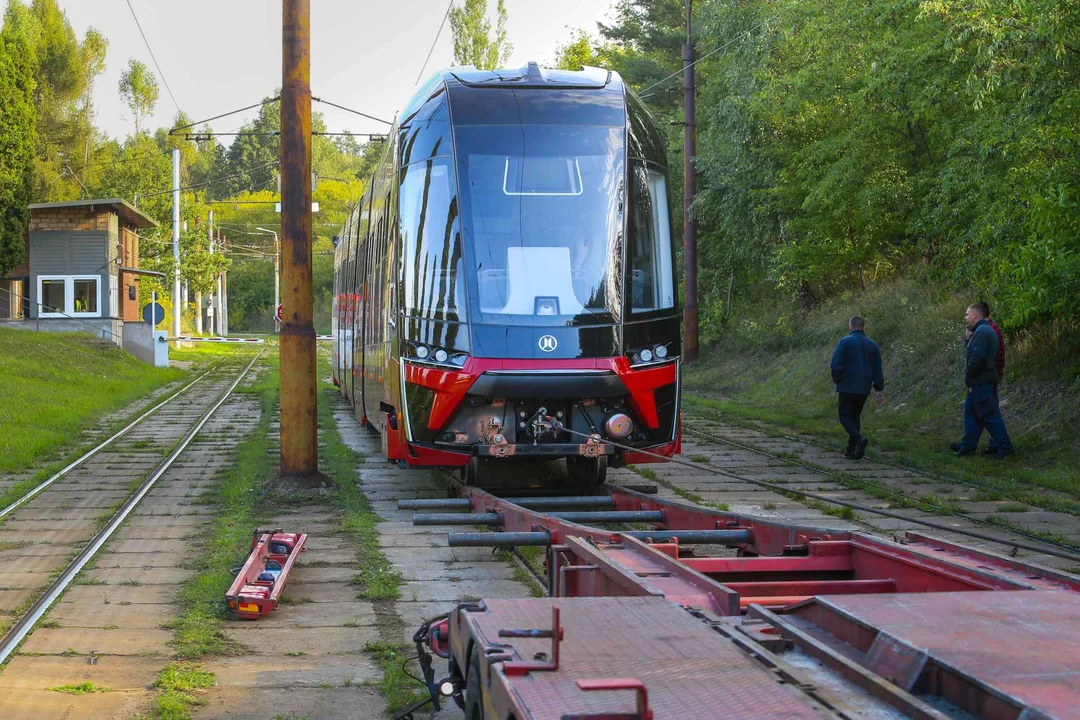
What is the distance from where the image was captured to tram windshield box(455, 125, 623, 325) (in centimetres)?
997

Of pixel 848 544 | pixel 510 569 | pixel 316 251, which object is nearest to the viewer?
pixel 848 544

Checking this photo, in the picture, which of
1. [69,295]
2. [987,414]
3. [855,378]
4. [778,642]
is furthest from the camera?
[69,295]

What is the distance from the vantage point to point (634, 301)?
10.3m

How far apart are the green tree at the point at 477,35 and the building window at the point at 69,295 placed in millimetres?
20856

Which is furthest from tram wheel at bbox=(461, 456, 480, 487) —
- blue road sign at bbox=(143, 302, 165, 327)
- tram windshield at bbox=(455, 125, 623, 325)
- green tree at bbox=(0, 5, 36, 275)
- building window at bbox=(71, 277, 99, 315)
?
building window at bbox=(71, 277, 99, 315)

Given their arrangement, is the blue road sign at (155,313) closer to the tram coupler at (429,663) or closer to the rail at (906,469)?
the rail at (906,469)

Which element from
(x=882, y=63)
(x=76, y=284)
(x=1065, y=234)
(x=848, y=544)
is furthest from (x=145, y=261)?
(x=848, y=544)

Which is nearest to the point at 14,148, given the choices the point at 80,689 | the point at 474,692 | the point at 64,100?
the point at 64,100

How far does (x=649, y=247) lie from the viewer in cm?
1052

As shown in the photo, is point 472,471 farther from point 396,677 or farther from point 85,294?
point 85,294

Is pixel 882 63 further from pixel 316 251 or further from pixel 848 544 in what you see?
pixel 316 251

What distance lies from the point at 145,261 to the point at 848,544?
178 feet

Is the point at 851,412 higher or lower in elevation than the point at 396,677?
higher

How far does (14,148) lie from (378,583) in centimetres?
3932
